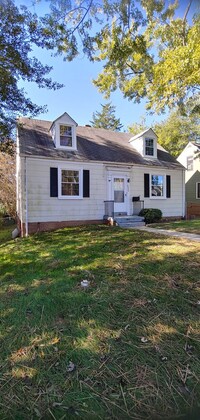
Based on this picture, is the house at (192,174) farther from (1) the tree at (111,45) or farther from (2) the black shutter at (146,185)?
(1) the tree at (111,45)

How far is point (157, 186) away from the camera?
14.6m

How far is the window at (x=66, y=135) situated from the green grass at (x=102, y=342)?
29.0 ft

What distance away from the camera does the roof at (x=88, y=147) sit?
1181 centimetres

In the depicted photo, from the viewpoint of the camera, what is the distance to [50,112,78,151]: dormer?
12.4 meters

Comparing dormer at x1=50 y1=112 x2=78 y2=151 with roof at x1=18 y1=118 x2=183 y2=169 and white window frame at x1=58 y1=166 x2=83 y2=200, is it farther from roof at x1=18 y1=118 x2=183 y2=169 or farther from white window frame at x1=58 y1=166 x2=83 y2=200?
white window frame at x1=58 y1=166 x2=83 y2=200

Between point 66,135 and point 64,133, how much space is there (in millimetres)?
132

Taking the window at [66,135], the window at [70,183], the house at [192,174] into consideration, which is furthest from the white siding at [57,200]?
the house at [192,174]

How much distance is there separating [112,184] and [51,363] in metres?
11.0

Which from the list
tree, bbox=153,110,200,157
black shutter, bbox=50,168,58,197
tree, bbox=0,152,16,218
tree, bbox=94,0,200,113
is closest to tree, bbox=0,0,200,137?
tree, bbox=94,0,200,113

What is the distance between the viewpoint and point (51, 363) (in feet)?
8.78

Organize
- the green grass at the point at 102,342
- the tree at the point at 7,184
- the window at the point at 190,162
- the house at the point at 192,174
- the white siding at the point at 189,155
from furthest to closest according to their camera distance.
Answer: the window at the point at 190,162
the white siding at the point at 189,155
the house at the point at 192,174
the tree at the point at 7,184
the green grass at the point at 102,342

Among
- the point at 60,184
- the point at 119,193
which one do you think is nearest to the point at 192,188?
the point at 119,193

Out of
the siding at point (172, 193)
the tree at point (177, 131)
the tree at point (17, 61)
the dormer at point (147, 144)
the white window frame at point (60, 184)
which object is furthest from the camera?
the tree at point (177, 131)

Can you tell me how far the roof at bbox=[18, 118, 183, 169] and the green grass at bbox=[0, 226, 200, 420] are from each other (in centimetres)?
801
